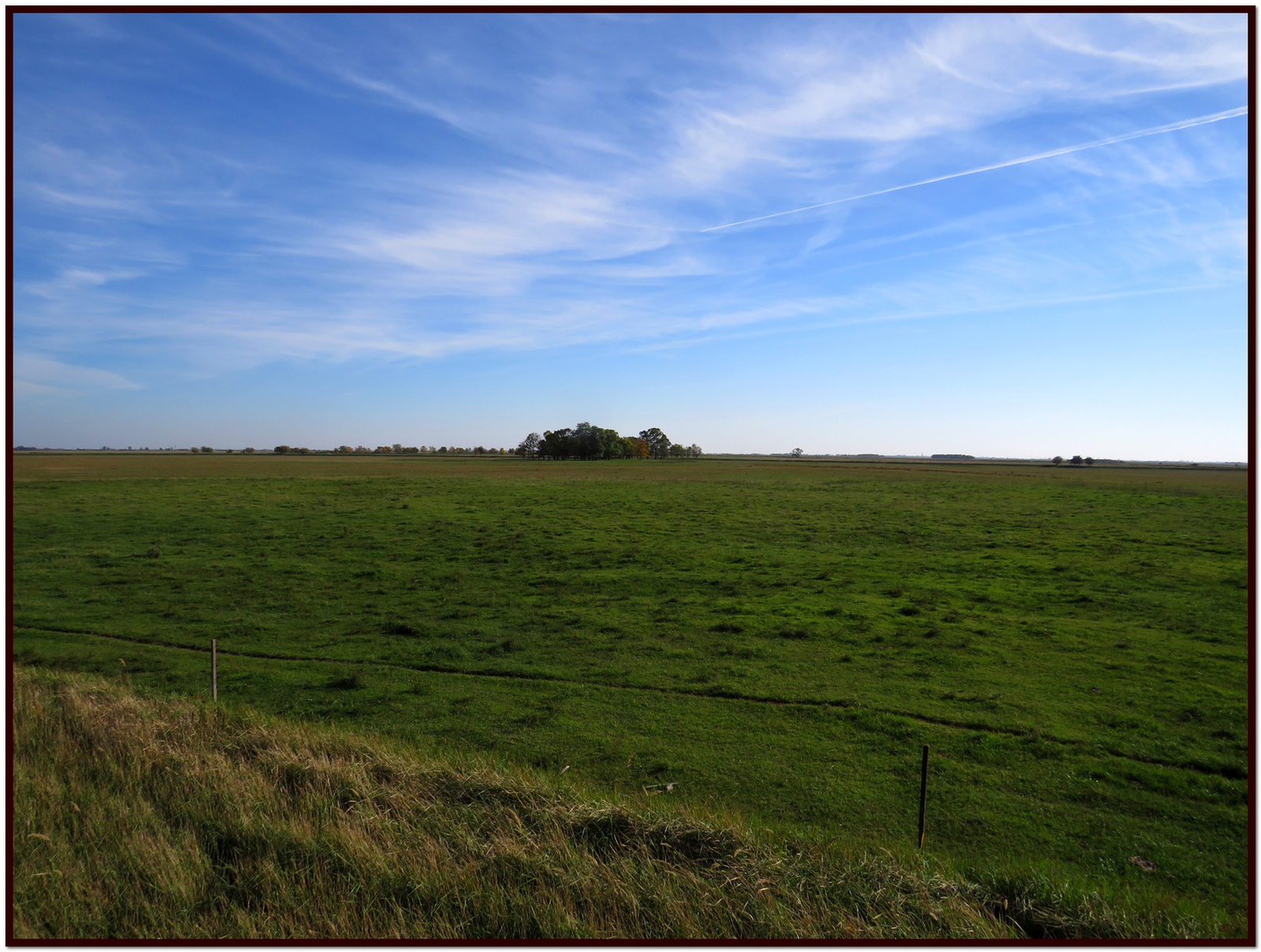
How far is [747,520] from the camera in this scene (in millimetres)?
46469

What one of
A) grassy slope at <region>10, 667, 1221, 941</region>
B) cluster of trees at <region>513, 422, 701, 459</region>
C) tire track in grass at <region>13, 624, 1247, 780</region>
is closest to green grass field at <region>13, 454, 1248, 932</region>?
tire track in grass at <region>13, 624, 1247, 780</region>

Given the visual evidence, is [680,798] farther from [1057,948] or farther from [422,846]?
[1057,948]

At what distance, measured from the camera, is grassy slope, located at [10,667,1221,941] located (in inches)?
261

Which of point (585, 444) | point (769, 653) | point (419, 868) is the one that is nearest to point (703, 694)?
point (769, 653)

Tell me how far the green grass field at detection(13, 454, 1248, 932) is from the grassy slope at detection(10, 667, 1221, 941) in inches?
102

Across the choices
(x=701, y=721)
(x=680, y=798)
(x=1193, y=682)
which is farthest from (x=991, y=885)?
(x=1193, y=682)

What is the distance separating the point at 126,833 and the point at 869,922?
8.27 m

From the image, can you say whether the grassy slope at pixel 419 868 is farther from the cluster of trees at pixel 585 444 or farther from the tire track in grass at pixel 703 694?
the cluster of trees at pixel 585 444

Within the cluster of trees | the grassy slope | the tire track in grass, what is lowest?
the tire track in grass

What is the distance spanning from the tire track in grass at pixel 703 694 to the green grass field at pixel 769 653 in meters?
0.09

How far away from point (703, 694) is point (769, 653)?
3.90 metres

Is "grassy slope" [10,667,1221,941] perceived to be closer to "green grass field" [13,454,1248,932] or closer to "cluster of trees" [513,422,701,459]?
"green grass field" [13,454,1248,932]

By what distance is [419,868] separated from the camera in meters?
7.20

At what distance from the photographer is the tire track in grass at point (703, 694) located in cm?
1273
